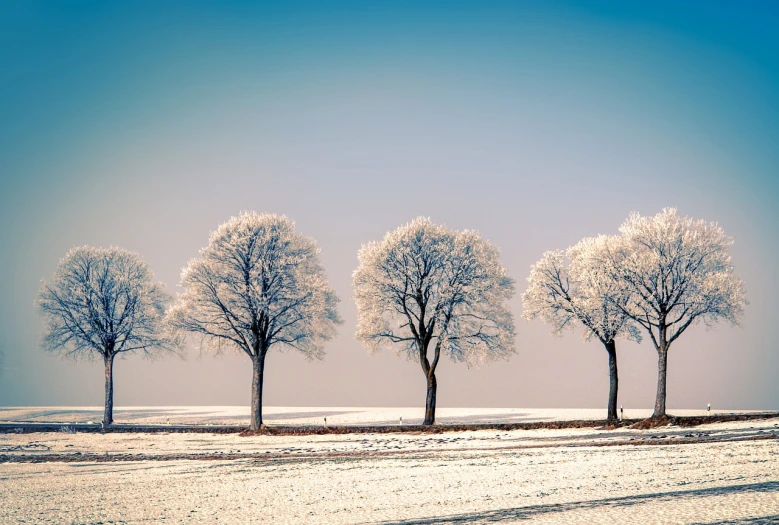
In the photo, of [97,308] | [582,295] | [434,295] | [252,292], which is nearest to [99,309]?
[97,308]

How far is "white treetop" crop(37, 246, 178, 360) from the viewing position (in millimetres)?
58906

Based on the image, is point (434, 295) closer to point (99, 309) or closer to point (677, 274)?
point (677, 274)

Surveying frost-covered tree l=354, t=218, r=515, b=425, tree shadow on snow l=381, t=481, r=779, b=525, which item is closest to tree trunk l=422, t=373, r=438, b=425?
frost-covered tree l=354, t=218, r=515, b=425

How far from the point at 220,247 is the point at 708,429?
33785 millimetres

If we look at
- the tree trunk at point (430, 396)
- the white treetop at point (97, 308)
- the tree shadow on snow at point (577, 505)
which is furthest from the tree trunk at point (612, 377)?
the white treetop at point (97, 308)

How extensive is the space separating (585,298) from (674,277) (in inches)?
243

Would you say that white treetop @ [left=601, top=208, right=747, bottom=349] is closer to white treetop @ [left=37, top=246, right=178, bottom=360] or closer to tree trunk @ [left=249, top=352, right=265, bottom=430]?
tree trunk @ [left=249, top=352, right=265, bottom=430]

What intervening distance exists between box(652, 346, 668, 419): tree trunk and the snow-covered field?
6234 millimetres

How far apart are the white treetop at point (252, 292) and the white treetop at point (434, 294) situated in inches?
156

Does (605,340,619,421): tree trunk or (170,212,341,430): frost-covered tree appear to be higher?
(170,212,341,430): frost-covered tree

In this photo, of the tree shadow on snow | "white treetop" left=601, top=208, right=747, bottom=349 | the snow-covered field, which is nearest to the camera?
the tree shadow on snow

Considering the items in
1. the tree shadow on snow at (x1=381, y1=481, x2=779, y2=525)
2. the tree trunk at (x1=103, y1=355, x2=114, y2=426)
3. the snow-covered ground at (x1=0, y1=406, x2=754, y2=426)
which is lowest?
the snow-covered ground at (x1=0, y1=406, x2=754, y2=426)

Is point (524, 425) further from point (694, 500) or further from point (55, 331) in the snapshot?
point (55, 331)

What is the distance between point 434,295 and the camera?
48531 millimetres
